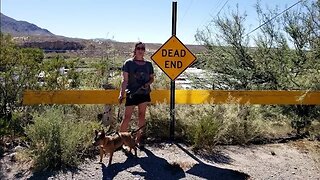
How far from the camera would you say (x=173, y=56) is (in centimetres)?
765

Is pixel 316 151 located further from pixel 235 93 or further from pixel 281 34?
pixel 281 34

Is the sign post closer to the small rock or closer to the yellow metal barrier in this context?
the yellow metal barrier

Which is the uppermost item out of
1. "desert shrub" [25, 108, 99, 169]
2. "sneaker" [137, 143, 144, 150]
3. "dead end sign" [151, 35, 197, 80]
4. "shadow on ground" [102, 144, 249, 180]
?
"dead end sign" [151, 35, 197, 80]

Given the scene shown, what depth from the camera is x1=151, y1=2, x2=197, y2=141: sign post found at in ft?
24.9

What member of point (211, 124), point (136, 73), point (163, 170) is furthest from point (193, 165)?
point (136, 73)

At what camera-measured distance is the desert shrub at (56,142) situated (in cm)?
614

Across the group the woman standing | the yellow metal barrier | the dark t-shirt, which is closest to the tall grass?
the yellow metal barrier

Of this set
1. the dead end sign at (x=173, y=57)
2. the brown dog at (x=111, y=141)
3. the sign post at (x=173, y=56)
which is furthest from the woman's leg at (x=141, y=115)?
the dead end sign at (x=173, y=57)

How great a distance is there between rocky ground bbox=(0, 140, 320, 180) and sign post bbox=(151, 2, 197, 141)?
109 cm

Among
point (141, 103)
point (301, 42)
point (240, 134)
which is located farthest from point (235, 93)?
point (301, 42)

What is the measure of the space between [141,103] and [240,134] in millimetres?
2232

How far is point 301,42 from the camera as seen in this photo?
10656 mm

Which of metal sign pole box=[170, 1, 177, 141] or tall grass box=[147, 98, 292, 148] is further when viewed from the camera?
metal sign pole box=[170, 1, 177, 141]

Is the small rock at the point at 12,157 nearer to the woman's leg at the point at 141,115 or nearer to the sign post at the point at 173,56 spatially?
the woman's leg at the point at 141,115
